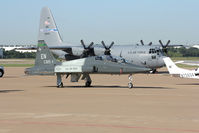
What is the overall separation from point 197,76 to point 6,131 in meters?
21.3

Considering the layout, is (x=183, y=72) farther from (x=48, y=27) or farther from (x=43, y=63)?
(x=48, y=27)

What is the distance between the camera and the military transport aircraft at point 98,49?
5331 cm

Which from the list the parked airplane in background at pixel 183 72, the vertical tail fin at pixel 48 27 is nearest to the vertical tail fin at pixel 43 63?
the parked airplane in background at pixel 183 72

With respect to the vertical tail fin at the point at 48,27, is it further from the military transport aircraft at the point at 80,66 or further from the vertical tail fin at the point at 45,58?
the military transport aircraft at the point at 80,66

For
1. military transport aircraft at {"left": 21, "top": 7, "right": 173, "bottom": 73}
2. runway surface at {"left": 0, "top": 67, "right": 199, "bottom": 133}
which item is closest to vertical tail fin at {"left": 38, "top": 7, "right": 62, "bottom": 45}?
military transport aircraft at {"left": 21, "top": 7, "right": 173, "bottom": 73}

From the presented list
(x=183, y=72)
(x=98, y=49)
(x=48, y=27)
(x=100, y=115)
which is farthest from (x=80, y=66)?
(x=48, y=27)

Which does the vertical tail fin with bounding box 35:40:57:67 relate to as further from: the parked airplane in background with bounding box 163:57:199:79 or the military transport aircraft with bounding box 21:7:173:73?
the military transport aircraft with bounding box 21:7:173:73

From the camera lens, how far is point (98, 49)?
60.9 m

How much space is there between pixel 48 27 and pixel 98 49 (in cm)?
855

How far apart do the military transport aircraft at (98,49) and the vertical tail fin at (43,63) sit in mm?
24512

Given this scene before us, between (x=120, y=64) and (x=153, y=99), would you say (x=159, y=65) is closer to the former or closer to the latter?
(x=120, y=64)

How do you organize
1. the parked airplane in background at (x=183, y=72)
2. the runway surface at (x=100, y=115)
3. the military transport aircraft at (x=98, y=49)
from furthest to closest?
the military transport aircraft at (x=98, y=49)
the parked airplane in background at (x=183, y=72)
the runway surface at (x=100, y=115)

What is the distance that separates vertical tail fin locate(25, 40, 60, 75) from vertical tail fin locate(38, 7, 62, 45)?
33.4 meters

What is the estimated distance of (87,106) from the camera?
18547 mm
